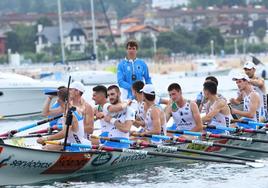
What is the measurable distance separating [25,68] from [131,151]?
77.3 meters

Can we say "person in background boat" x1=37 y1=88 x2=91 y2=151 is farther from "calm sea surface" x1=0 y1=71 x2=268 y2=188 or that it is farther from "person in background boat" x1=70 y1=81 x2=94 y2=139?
"calm sea surface" x1=0 y1=71 x2=268 y2=188

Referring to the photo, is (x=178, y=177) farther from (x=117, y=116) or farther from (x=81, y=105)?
(x=81, y=105)

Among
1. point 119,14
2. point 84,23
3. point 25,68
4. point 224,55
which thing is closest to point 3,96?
point 25,68

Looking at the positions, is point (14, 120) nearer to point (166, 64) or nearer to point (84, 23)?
point (166, 64)

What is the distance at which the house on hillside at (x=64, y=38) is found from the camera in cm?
12191

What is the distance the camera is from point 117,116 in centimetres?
1691

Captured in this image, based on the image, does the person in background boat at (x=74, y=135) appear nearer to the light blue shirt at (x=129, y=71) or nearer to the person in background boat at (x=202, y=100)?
the person in background boat at (x=202, y=100)

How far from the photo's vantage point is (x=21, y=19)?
472ft

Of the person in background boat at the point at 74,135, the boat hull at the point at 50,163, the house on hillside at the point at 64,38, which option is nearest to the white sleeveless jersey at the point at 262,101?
the boat hull at the point at 50,163

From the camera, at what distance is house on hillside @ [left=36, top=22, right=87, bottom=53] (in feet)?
400

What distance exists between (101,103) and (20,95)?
1491 centimetres

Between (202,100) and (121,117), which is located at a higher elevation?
(202,100)

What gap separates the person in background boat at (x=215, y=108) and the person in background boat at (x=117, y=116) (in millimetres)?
1923

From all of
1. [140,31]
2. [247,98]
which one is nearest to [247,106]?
[247,98]
